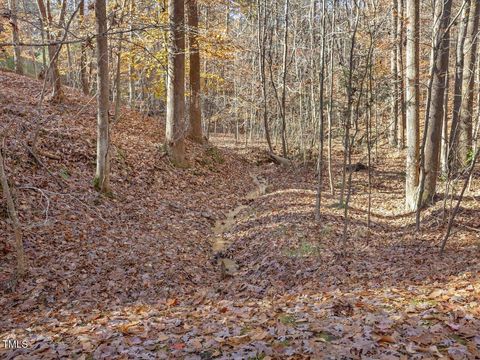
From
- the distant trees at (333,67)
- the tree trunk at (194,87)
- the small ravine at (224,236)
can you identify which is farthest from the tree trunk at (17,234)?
the tree trunk at (194,87)

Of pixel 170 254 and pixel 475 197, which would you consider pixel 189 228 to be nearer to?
pixel 170 254

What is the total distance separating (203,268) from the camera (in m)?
7.72

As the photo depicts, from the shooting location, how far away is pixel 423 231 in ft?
29.1

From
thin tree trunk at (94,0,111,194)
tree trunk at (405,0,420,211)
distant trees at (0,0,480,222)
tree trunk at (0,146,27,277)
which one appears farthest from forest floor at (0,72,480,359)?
distant trees at (0,0,480,222)

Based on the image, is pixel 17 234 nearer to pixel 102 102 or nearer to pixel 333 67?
pixel 102 102

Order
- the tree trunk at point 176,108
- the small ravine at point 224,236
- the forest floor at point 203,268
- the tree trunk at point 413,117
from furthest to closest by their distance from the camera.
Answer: the tree trunk at point 176,108 < the tree trunk at point 413,117 < the small ravine at point 224,236 < the forest floor at point 203,268

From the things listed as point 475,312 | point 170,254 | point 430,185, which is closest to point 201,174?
point 170,254

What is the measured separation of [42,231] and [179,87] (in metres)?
7.57

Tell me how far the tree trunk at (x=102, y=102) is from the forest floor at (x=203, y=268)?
443 mm

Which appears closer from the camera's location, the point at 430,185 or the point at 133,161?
the point at 430,185
